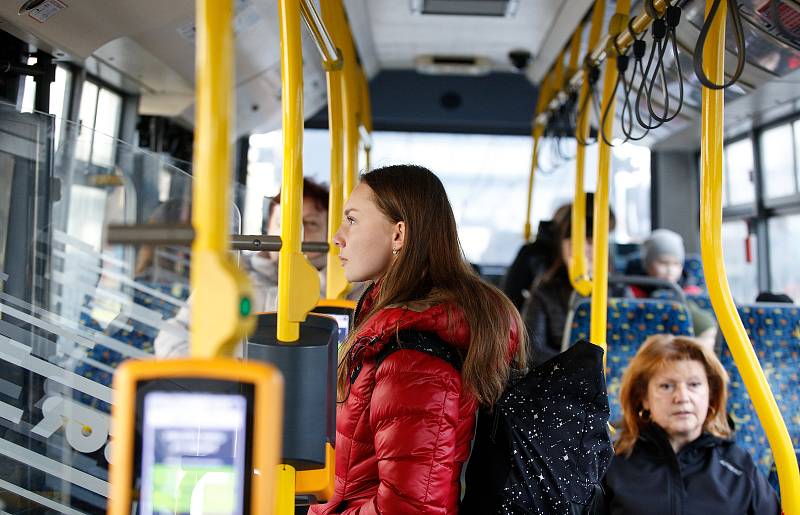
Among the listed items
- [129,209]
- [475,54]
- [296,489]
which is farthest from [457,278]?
[475,54]

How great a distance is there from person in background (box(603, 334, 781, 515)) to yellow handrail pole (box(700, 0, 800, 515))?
55 cm

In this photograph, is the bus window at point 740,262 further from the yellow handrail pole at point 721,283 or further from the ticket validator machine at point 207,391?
the ticket validator machine at point 207,391

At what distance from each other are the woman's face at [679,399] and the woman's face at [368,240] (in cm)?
140

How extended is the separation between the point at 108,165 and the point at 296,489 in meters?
1.12

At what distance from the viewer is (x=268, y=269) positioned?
125 inches

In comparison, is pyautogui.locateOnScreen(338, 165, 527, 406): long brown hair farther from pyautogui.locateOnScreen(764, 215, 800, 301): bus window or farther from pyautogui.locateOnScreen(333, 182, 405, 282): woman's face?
pyautogui.locateOnScreen(764, 215, 800, 301): bus window

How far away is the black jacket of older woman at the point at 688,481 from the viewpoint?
2.66 m

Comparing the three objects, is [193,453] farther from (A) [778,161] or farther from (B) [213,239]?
(A) [778,161]

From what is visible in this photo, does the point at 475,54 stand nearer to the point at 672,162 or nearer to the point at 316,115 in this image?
the point at 316,115

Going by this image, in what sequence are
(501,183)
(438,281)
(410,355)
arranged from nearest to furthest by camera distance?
1. (410,355)
2. (438,281)
3. (501,183)

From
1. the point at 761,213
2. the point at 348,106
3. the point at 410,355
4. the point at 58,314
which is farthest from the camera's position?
the point at 761,213

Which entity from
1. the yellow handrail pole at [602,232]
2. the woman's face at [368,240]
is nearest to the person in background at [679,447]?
the yellow handrail pole at [602,232]

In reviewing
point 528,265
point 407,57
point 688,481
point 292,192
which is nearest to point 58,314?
point 292,192

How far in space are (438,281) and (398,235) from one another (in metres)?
0.15
